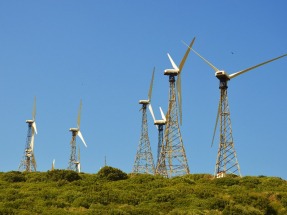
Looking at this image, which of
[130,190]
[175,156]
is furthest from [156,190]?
[175,156]

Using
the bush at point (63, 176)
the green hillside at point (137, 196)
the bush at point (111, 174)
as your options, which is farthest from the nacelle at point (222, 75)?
the bush at point (63, 176)

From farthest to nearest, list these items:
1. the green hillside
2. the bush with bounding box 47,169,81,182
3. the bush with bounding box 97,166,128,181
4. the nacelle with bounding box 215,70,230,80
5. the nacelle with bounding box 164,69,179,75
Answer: the nacelle with bounding box 164,69,179,75, the nacelle with bounding box 215,70,230,80, the bush with bounding box 97,166,128,181, the bush with bounding box 47,169,81,182, the green hillside

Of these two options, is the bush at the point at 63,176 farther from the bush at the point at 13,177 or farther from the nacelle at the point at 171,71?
the nacelle at the point at 171,71

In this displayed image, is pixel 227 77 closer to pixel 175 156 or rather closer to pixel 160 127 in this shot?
pixel 175 156

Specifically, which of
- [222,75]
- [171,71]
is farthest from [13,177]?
[171,71]

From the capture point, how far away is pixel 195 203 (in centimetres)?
4394

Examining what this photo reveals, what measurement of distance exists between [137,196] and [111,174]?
13.7m

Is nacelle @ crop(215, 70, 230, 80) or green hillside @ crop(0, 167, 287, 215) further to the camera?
nacelle @ crop(215, 70, 230, 80)

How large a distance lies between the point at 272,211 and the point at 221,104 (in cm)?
2705

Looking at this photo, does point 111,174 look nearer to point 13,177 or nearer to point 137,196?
point 13,177

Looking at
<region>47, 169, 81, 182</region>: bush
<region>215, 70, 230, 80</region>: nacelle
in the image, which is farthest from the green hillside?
<region>215, 70, 230, 80</region>: nacelle

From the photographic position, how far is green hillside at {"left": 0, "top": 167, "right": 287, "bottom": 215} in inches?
1638

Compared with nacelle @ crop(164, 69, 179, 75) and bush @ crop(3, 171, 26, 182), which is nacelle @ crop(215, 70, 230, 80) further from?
bush @ crop(3, 171, 26, 182)

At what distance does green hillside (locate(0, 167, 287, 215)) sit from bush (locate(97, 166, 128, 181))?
121 millimetres
